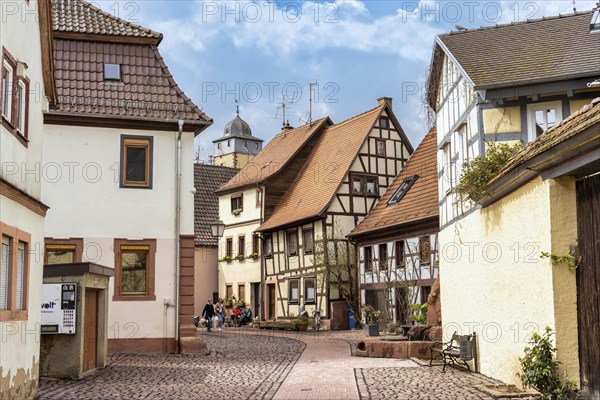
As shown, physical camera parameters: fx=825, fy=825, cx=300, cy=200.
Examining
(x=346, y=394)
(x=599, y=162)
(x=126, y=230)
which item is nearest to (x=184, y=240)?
(x=126, y=230)

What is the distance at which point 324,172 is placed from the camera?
39406mm

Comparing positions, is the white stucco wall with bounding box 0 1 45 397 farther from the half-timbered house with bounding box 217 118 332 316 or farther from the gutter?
the half-timbered house with bounding box 217 118 332 316

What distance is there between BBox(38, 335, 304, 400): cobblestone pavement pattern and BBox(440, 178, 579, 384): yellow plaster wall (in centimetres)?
381

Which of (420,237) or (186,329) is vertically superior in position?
(420,237)

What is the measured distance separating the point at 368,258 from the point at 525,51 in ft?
59.1

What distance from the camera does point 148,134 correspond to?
70.9 feet

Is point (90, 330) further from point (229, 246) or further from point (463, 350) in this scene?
point (229, 246)

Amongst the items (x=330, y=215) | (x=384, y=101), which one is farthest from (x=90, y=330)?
(x=384, y=101)

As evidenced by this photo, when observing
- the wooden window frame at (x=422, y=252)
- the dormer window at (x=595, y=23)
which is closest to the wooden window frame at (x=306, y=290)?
the wooden window frame at (x=422, y=252)

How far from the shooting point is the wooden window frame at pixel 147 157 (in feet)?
70.2

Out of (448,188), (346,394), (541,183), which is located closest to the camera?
(541,183)

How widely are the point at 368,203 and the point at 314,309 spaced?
5.37m

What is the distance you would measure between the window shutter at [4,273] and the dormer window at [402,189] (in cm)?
2279

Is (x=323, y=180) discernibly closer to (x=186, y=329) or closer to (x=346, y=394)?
(x=186, y=329)
